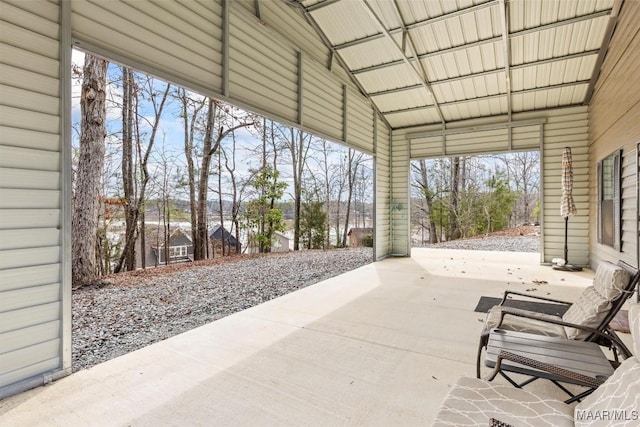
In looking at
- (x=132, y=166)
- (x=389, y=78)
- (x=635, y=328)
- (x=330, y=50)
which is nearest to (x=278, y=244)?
(x=132, y=166)

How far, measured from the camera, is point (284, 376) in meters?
2.60

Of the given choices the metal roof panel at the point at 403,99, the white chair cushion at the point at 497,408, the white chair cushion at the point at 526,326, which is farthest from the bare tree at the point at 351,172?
the white chair cushion at the point at 497,408

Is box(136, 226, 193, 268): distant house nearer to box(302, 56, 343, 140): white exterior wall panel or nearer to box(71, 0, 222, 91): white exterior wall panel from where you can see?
box(302, 56, 343, 140): white exterior wall panel

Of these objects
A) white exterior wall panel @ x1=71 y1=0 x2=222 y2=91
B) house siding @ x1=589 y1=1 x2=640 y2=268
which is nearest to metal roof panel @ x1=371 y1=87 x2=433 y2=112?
house siding @ x1=589 y1=1 x2=640 y2=268

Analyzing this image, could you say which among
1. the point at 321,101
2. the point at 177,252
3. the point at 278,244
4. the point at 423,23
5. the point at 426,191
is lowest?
the point at 177,252

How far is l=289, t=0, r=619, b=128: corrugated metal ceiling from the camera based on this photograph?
5.00 m

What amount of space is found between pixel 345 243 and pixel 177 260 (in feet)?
20.0

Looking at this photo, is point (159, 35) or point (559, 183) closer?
point (159, 35)

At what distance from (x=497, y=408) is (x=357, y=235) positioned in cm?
1214

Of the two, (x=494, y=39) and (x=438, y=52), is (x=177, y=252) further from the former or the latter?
(x=494, y=39)

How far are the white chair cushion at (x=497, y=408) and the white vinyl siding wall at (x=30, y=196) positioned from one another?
2737mm

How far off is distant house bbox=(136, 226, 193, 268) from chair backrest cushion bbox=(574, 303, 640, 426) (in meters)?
9.02

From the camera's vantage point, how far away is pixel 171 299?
532cm

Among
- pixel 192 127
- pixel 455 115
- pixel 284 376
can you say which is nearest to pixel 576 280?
pixel 455 115
